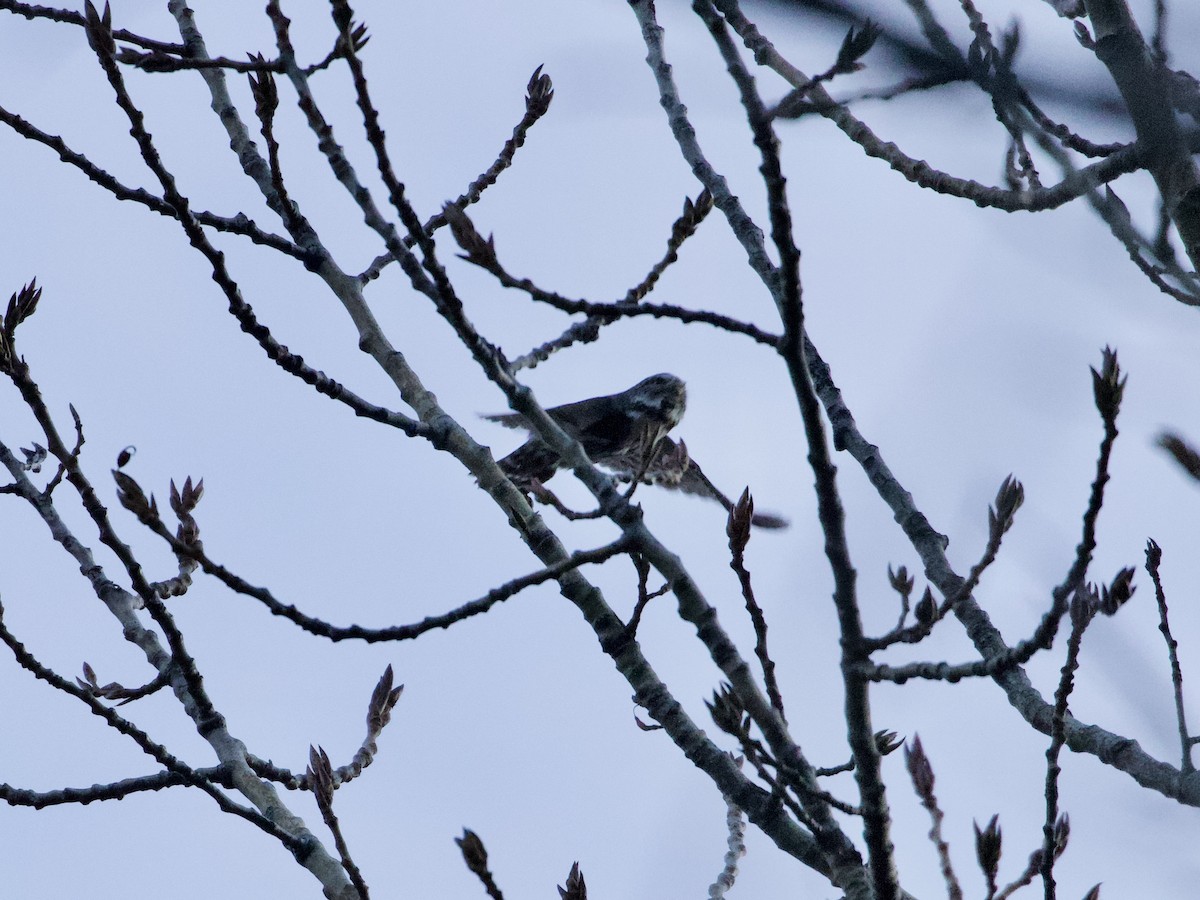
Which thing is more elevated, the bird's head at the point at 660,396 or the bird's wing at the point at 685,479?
the bird's head at the point at 660,396

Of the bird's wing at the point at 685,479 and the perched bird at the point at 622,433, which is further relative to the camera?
the perched bird at the point at 622,433

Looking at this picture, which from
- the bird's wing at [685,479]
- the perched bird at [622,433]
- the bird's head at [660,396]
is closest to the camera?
the bird's wing at [685,479]

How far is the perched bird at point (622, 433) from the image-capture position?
777 centimetres

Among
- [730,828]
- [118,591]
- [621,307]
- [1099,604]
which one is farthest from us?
[730,828]

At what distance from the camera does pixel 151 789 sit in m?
3.58

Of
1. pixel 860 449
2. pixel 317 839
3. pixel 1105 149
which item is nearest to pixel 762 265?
pixel 860 449

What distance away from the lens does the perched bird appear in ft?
25.5

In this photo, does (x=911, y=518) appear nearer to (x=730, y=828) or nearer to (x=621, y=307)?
(x=730, y=828)

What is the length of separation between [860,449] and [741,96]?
8.12 feet

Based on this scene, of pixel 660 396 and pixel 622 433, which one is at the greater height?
pixel 660 396

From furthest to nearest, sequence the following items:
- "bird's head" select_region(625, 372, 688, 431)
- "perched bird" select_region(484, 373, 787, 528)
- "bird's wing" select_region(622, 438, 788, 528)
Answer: "bird's head" select_region(625, 372, 688, 431)
"perched bird" select_region(484, 373, 787, 528)
"bird's wing" select_region(622, 438, 788, 528)

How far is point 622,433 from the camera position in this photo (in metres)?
8.80

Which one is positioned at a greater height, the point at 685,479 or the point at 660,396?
the point at 660,396

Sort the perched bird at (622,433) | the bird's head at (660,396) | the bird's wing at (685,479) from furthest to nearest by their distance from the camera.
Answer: the bird's head at (660,396) → the perched bird at (622,433) → the bird's wing at (685,479)
